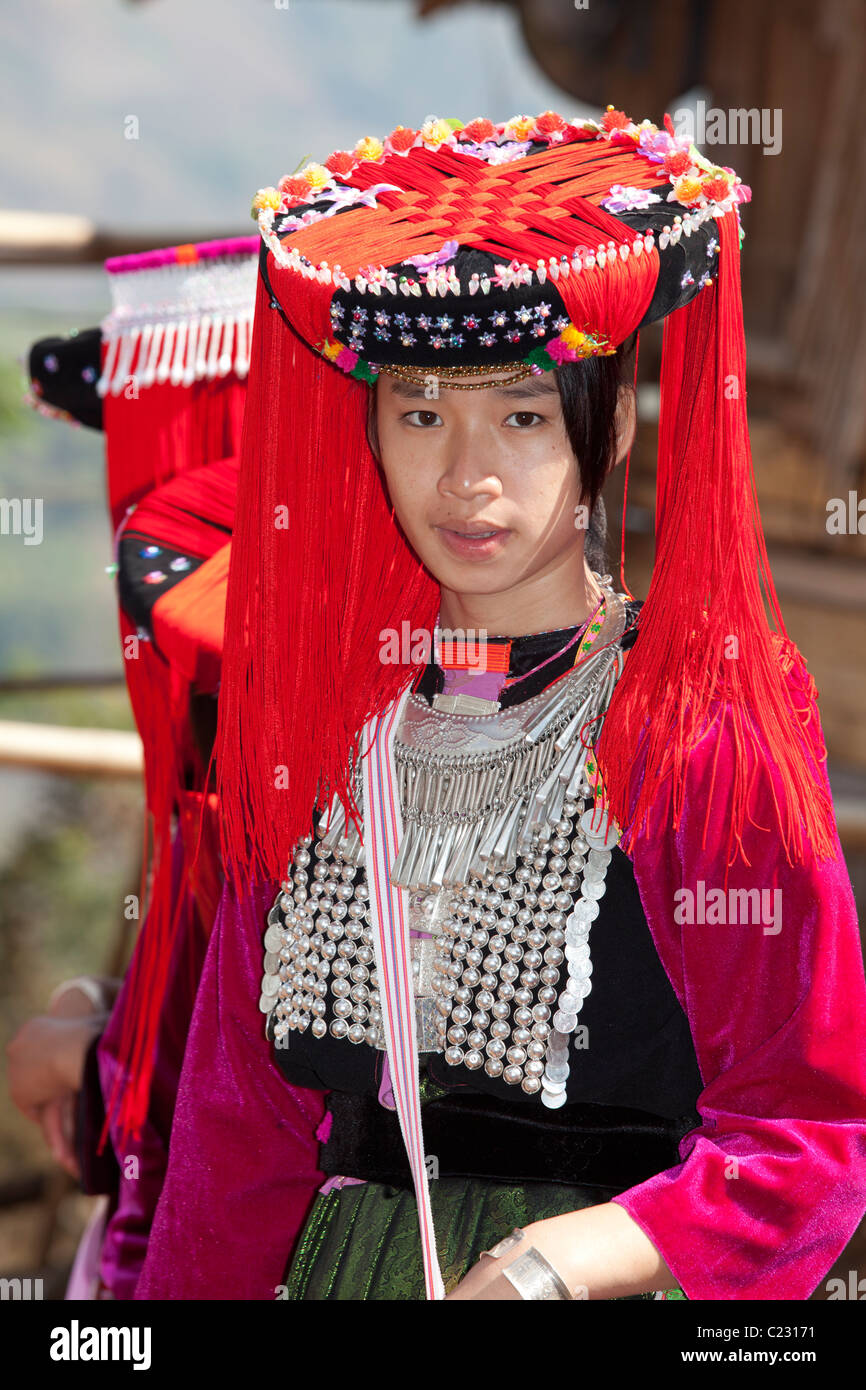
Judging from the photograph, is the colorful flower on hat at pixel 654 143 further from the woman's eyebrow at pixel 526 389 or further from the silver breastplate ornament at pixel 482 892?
the silver breastplate ornament at pixel 482 892

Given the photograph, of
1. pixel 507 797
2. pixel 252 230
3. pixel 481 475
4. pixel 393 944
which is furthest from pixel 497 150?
pixel 252 230

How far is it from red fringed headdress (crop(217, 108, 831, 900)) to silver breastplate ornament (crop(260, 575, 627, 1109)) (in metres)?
0.05

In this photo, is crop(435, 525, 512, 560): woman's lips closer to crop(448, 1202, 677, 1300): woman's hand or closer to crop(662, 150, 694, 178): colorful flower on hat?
crop(662, 150, 694, 178): colorful flower on hat

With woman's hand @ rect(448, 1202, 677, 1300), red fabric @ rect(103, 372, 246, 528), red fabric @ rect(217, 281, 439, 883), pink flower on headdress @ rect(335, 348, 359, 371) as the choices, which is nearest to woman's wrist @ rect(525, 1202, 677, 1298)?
woman's hand @ rect(448, 1202, 677, 1300)

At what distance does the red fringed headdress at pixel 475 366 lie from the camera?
1032mm

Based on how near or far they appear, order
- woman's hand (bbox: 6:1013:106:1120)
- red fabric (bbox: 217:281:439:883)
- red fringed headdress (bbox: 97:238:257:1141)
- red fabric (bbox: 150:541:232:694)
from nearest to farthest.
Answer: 1. red fabric (bbox: 217:281:439:883)
2. red fabric (bbox: 150:541:232:694)
3. red fringed headdress (bbox: 97:238:257:1141)
4. woman's hand (bbox: 6:1013:106:1120)

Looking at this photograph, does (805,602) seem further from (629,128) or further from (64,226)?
(629,128)

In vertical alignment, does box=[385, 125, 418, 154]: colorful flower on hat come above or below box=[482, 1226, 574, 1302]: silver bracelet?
above

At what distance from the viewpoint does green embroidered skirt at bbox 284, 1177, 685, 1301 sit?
45.9 inches

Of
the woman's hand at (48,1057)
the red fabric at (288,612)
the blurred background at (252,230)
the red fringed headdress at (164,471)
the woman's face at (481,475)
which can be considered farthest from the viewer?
the blurred background at (252,230)

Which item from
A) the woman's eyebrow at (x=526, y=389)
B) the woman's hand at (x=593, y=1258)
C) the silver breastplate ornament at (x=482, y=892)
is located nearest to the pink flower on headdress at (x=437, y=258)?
the woman's eyebrow at (x=526, y=389)

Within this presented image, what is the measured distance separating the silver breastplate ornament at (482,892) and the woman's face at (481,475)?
0.13m
